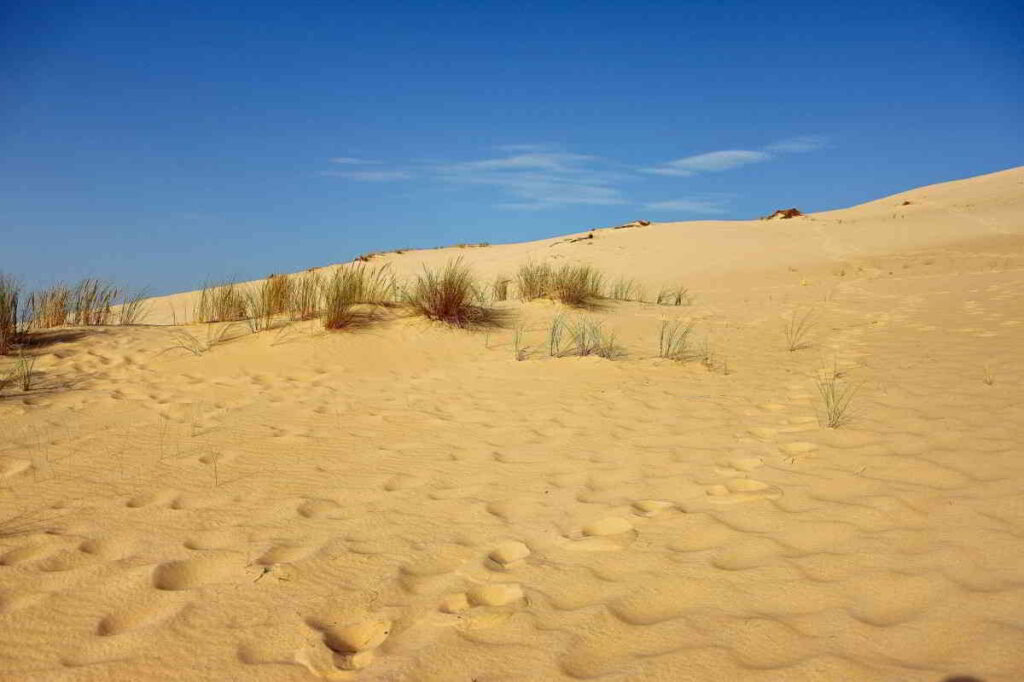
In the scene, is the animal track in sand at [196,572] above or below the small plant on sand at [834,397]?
below

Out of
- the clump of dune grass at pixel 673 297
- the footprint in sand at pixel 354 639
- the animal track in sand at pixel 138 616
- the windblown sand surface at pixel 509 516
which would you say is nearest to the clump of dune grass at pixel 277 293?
the windblown sand surface at pixel 509 516

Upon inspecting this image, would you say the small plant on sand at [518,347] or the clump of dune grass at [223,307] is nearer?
the small plant on sand at [518,347]

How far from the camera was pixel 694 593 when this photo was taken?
202cm

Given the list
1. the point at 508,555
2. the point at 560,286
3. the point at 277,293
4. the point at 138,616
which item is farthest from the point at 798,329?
the point at 138,616

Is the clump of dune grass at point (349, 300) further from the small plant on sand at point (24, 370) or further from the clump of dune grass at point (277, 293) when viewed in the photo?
the small plant on sand at point (24, 370)

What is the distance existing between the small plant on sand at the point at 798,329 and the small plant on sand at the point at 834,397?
1319 mm

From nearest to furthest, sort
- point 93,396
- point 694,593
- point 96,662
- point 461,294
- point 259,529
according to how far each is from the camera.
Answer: point 96,662 < point 694,593 < point 259,529 < point 93,396 < point 461,294

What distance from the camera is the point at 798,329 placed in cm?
753

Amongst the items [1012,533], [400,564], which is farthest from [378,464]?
[1012,533]

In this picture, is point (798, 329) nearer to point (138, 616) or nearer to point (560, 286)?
point (560, 286)

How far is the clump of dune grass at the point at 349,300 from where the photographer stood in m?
6.78

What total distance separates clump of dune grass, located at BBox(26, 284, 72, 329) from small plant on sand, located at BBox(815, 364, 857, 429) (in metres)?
7.37

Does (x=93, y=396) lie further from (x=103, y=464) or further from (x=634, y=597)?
(x=634, y=597)

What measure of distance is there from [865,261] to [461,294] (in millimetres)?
11719
